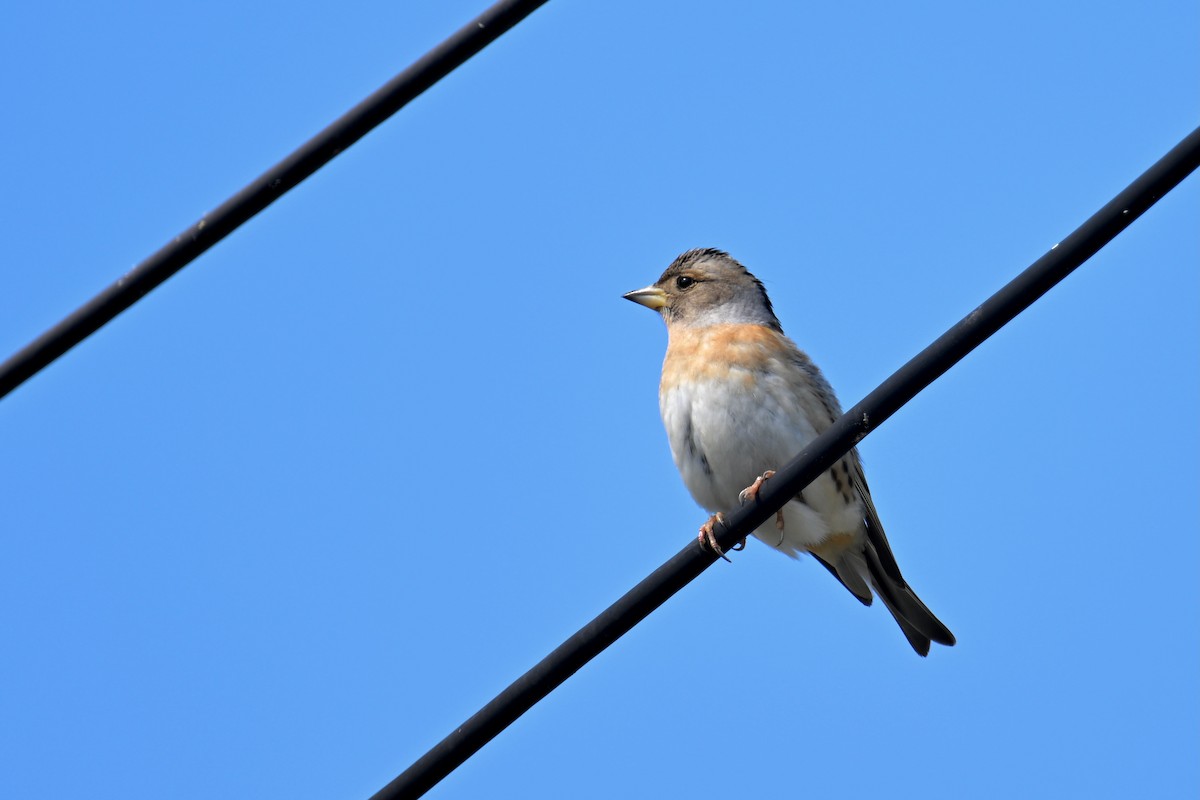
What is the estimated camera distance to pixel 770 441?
23.4 feet

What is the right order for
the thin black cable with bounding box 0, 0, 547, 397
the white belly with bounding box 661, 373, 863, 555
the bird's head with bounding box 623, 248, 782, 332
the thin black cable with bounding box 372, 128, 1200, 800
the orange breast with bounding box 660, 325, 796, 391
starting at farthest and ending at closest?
the bird's head with bounding box 623, 248, 782, 332, the orange breast with bounding box 660, 325, 796, 391, the white belly with bounding box 661, 373, 863, 555, the thin black cable with bounding box 0, 0, 547, 397, the thin black cable with bounding box 372, 128, 1200, 800

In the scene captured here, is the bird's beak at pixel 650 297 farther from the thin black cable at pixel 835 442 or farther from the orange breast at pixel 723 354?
the thin black cable at pixel 835 442

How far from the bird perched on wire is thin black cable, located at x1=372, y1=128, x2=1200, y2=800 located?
2522mm

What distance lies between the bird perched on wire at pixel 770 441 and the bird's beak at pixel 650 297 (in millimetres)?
496

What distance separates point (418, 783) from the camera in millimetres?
3893

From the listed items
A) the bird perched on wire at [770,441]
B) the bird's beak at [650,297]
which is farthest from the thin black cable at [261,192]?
the bird's beak at [650,297]

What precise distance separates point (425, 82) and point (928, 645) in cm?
510

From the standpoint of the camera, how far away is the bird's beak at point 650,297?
8.80m

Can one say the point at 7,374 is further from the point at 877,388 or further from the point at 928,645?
the point at 928,645

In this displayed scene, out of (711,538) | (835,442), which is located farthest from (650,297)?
(835,442)

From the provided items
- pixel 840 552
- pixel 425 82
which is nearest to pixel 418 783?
pixel 425 82

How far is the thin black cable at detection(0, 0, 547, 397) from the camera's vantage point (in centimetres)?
367

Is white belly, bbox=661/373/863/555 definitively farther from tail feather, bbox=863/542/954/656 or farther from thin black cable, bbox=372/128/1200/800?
thin black cable, bbox=372/128/1200/800

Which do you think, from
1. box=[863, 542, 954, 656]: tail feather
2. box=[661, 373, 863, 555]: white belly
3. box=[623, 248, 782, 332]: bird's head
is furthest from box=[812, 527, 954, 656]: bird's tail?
box=[623, 248, 782, 332]: bird's head
